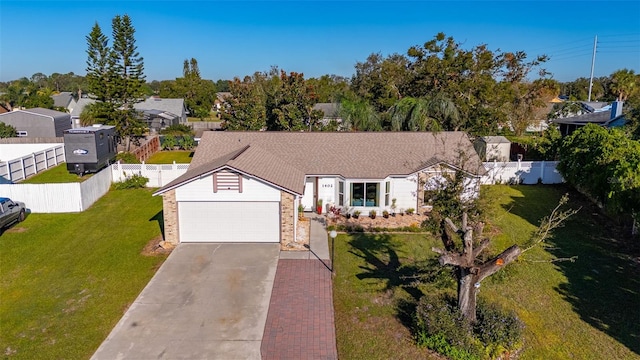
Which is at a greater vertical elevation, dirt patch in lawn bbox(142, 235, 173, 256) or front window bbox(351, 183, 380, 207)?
front window bbox(351, 183, 380, 207)

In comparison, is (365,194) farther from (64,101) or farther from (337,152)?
(64,101)

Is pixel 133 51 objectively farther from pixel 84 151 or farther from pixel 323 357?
pixel 323 357

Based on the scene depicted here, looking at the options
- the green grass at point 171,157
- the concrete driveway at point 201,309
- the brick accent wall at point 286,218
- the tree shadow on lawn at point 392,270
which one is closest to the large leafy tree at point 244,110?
the green grass at point 171,157

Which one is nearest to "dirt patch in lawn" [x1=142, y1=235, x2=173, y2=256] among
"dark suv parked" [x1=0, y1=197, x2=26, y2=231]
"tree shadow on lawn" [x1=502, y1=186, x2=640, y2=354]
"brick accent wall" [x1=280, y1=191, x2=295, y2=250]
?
"brick accent wall" [x1=280, y1=191, x2=295, y2=250]

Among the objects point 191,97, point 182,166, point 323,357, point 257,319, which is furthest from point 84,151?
point 191,97

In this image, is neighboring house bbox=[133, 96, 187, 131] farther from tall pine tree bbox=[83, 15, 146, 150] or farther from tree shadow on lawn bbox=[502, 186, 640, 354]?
tree shadow on lawn bbox=[502, 186, 640, 354]
